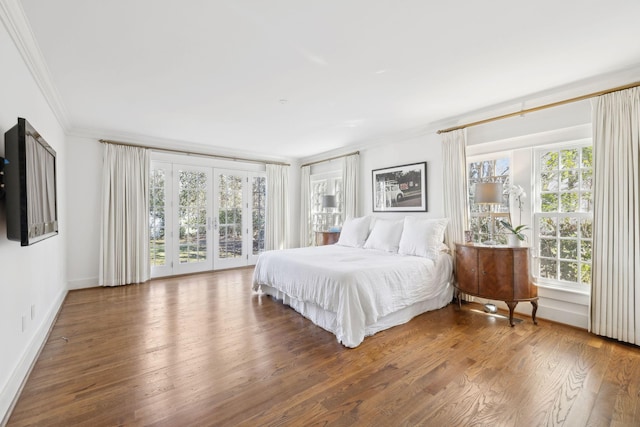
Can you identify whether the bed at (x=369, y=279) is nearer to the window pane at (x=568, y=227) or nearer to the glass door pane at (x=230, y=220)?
the window pane at (x=568, y=227)

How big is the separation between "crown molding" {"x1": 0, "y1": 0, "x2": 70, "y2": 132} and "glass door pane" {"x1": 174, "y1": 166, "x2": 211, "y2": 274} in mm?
2248

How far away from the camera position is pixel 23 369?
2053mm

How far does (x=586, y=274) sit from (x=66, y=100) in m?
6.02

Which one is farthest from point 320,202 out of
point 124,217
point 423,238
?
point 124,217

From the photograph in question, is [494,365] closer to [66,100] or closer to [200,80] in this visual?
[200,80]

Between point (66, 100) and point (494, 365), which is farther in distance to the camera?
point (66, 100)

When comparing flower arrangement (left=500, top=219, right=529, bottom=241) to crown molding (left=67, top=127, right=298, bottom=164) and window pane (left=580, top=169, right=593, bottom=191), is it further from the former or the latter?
crown molding (left=67, top=127, right=298, bottom=164)

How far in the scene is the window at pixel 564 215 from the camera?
302 cm

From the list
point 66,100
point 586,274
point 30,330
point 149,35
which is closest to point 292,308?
point 30,330

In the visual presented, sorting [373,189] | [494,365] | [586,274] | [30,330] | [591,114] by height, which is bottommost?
[494,365]

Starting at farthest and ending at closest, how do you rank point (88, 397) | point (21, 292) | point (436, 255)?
point (436, 255) → point (21, 292) → point (88, 397)

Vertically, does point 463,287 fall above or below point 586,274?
below

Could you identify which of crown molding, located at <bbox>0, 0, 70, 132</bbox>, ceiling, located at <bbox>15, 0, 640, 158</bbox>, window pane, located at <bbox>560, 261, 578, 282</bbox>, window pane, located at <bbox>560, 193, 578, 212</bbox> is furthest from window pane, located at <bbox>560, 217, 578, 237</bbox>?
crown molding, located at <bbox>0, 0, 70, 132</bbox>

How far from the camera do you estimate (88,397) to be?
73.1 inches
